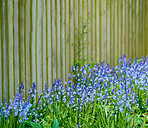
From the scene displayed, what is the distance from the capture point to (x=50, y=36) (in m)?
4.14

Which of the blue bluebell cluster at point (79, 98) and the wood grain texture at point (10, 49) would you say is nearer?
the blue bluebell cluster at point (79, 98)

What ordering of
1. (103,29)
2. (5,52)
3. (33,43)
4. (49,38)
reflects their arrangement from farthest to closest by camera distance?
1. (103,29)
2. (49,38)
3. (33,43)
4. (5,52)

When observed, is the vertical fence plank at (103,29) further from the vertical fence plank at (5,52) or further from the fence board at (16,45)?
the vertical fence plank at (5,52)

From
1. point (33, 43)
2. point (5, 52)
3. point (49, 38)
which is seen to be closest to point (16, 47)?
point (5, 52)

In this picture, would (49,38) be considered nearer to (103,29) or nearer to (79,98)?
(79,98)

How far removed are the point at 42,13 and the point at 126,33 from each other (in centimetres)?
286

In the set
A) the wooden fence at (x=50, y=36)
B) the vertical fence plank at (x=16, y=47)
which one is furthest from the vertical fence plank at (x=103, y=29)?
the vertical fence plank at (x=16, y=47)

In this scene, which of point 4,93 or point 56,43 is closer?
point 4,93

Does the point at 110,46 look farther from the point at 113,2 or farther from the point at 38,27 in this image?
the point at 38,27

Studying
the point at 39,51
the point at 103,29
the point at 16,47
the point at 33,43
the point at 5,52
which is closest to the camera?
the point at 5,52

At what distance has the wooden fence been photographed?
345 cm

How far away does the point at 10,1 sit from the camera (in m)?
3.47

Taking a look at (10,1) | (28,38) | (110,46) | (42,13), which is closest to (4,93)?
(28,38)

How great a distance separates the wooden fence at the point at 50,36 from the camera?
345 cm
